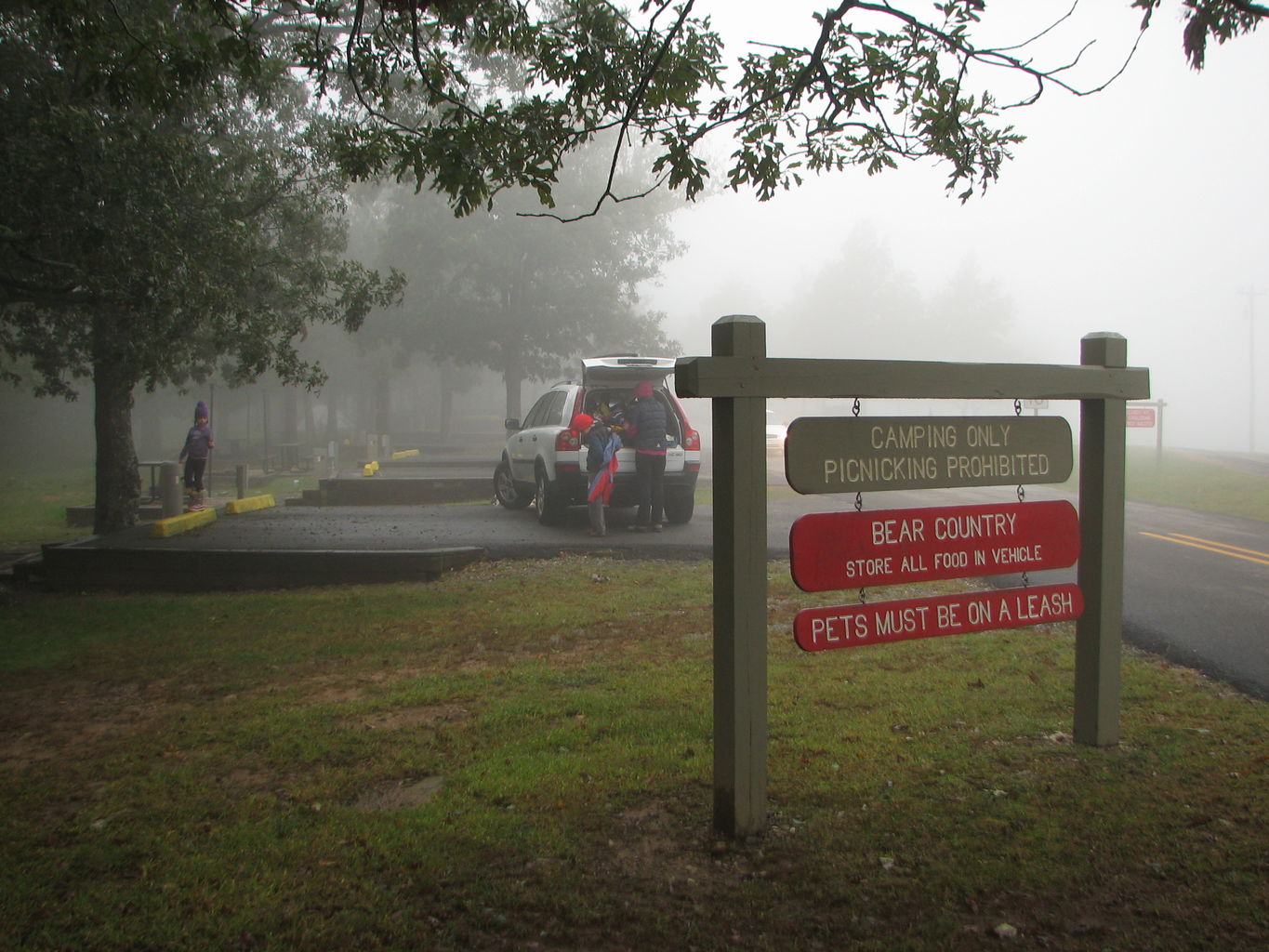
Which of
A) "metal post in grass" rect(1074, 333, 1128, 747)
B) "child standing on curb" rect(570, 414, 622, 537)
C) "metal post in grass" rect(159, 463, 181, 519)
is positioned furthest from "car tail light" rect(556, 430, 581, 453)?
"metal post in grass" rect(1074, 333, 1128, 747)

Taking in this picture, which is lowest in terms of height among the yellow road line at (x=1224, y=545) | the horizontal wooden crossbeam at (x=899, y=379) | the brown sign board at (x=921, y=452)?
the yellow road line at (x=1224, y=545)

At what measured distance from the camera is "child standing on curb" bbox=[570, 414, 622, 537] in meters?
12.2

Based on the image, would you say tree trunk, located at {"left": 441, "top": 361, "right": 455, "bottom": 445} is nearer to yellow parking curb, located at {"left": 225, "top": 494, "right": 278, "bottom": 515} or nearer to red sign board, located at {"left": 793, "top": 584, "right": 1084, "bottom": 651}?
yellow parking curb, located at {"left": 225, "top": 494, "right": 278, "bottom": 515}

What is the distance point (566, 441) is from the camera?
12.8 m

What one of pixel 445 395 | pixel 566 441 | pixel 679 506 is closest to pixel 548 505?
pixel 566 441

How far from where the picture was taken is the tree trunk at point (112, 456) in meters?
13.8

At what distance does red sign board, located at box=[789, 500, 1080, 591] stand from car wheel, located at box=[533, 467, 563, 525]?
31.2 ft

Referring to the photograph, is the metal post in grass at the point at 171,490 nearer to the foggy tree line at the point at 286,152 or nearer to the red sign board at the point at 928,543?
the foggy tree line at the point at 286,152

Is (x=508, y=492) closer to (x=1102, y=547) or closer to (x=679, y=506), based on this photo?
(x=679, y=506)

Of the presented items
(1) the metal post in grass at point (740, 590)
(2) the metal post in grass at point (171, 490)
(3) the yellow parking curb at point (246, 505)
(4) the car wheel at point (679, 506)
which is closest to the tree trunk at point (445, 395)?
(3) the yellow parking curb at point (246, 505)

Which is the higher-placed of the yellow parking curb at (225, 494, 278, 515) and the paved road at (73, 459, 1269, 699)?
the yellow parking curb at (225, 494, 278, 515)

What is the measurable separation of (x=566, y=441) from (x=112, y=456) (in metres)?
6.44

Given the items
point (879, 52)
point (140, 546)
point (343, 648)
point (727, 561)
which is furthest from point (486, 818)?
point (140, 546)

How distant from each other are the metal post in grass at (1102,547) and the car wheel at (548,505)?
9386 mm
